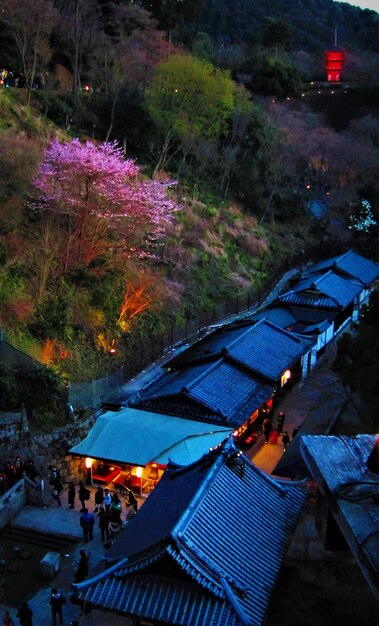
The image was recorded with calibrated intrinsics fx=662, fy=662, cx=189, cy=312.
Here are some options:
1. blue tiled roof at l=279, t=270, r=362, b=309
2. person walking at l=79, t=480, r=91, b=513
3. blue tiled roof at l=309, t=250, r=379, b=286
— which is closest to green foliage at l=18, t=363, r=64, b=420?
person walking at l=79, t=480, r=91, b=513

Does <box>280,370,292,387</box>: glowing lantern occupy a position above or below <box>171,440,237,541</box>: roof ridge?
below

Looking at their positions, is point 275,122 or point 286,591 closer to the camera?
point 286,591

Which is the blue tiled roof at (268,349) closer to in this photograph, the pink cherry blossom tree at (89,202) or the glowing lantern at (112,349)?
the glowing lantern at (112,349)

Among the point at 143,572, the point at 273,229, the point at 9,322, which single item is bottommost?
the point at 273,229

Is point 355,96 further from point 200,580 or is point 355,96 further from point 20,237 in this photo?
point 200,580

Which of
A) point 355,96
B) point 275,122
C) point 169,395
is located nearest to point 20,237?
point 169,395

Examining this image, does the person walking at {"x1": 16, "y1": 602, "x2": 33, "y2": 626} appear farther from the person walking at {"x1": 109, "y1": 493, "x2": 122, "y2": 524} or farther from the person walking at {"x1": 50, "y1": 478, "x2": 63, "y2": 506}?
the person walking at {"x1": 50, "y1": 478, "x2": 63, "y2": 506}

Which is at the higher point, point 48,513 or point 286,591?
point 286,591

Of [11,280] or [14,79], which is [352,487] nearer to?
[11,280]

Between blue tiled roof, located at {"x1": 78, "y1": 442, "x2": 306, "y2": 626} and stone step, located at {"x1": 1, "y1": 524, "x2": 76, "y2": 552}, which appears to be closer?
blue tiled roof, located at {"x1": 78, "y1": 442, "x2": 306, "y2": 626}
